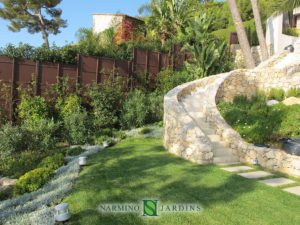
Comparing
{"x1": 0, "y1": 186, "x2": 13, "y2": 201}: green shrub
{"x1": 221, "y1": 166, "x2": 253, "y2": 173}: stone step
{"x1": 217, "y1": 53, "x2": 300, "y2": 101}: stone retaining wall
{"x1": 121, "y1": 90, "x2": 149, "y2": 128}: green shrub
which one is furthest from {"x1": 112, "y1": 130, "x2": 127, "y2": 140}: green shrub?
{"x1": 0, "y1": 186, "x2": 13, "y2": 201}: green shrub

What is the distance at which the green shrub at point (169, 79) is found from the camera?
15120mm

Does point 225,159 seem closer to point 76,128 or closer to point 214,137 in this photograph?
point 214,137

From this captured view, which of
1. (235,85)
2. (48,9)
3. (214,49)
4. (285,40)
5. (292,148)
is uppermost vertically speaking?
(48,9)

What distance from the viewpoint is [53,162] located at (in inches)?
314

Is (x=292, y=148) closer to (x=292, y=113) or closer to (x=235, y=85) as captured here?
(x=292, y=113)

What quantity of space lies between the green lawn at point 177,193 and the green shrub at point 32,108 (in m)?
4.01

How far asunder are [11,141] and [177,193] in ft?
19.7

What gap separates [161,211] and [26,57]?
899 centimetres

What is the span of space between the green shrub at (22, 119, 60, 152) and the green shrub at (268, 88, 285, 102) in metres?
8.34

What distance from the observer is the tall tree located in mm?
26836

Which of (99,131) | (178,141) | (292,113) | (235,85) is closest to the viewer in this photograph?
(178,141)

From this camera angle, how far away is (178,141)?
8.95m

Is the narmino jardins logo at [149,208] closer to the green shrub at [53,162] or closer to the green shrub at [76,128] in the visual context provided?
the green shrub at [53,162]

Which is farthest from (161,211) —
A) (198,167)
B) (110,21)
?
(110,21)
